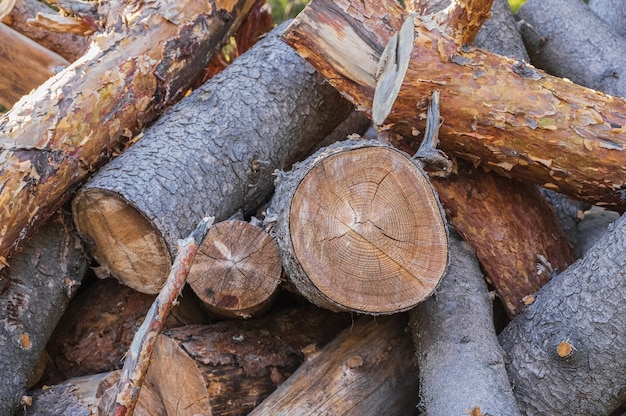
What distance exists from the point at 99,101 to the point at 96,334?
2.92 feet

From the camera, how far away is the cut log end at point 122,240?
2.34 metres

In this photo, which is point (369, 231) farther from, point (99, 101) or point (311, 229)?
point (99, 101)

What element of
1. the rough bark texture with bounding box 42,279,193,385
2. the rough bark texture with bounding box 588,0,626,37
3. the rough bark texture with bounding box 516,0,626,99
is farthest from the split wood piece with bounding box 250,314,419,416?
the rough bark texture with bounding box 588,0,626,37

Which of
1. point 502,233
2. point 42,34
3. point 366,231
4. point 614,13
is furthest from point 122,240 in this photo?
point 614,13

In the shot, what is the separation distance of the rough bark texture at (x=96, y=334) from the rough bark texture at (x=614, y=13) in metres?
2.69

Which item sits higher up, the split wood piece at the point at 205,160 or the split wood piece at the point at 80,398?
the split wood piece at the point at 205,160

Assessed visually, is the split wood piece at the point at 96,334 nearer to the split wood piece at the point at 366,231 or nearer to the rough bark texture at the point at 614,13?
the split wood piece at the point at 366,231

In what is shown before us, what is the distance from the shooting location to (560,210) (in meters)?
2.86

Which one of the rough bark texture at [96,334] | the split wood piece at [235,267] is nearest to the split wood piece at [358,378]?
the split wood piece at [235,267]

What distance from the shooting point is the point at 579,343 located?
2.02 metres

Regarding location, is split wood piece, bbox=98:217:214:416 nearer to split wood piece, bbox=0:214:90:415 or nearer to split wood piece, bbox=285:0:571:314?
split wood piece, bbox=0:214:90:415

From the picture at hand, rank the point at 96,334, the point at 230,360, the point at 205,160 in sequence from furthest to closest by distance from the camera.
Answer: the point at 96,334, the point at 205,160, the point at 230,360

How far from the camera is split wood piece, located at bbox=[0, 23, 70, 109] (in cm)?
311

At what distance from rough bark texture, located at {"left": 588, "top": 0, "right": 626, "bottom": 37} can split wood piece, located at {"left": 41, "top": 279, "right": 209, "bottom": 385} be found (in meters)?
2.69
